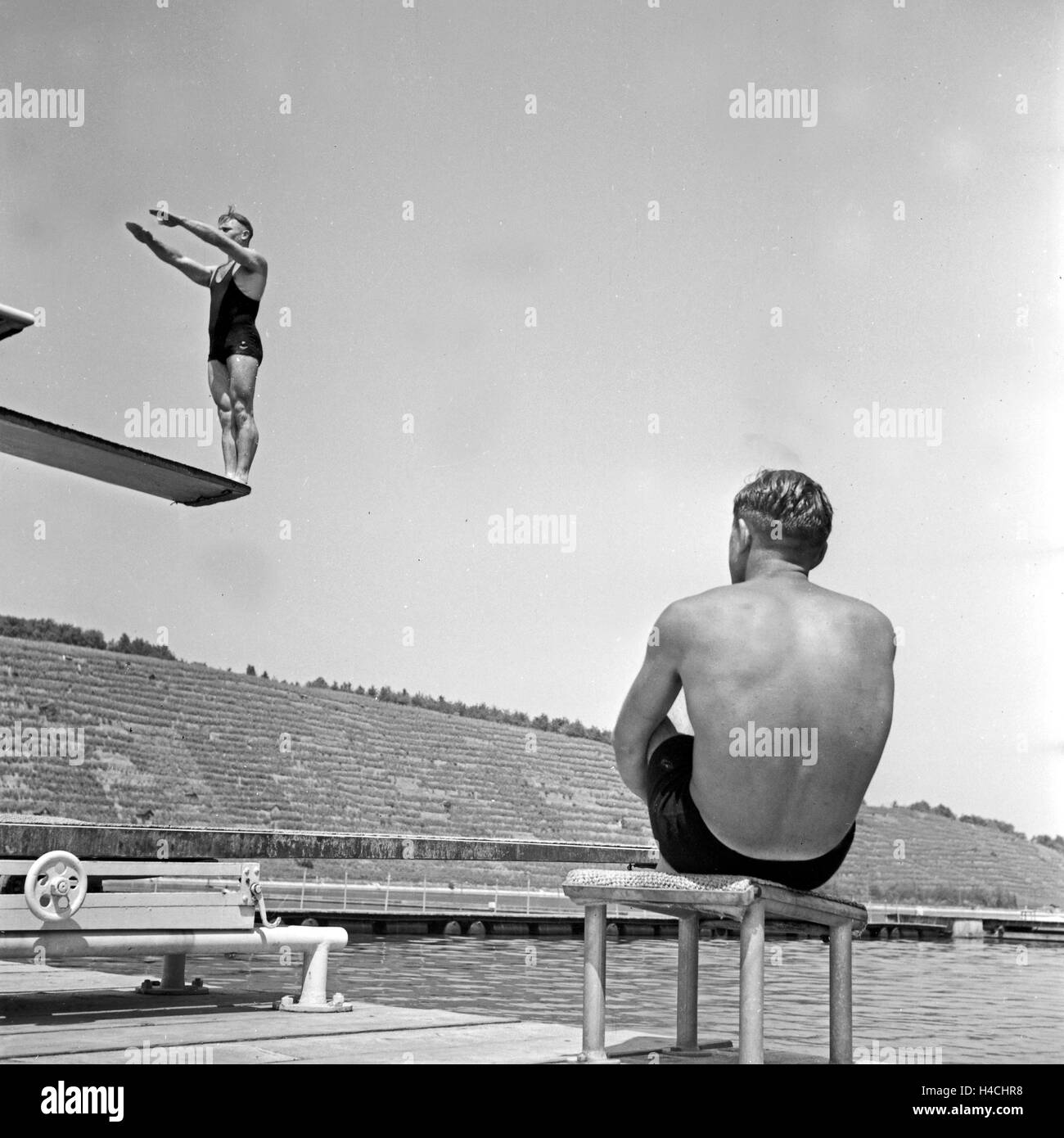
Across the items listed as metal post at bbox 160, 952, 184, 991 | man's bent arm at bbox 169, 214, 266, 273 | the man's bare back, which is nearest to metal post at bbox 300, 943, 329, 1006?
metal post at bbox 160, 952, 184, 991

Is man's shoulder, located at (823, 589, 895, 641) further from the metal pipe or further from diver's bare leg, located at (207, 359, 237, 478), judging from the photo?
diver's bare leg, located at (207, 359, 237, 478)

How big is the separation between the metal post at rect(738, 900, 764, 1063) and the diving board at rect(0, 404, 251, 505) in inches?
104

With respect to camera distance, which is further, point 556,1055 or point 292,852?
point 292,852

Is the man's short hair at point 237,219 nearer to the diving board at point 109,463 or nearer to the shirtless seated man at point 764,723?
the diving board at point 109,463

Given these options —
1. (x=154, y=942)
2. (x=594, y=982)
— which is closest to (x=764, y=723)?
(x=594, y=982)

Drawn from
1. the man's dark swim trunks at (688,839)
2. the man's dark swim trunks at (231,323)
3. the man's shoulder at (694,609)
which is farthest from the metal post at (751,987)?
the man's dark swim trunks at (231,323)

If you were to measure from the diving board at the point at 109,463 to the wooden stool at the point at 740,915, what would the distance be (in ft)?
7.78
